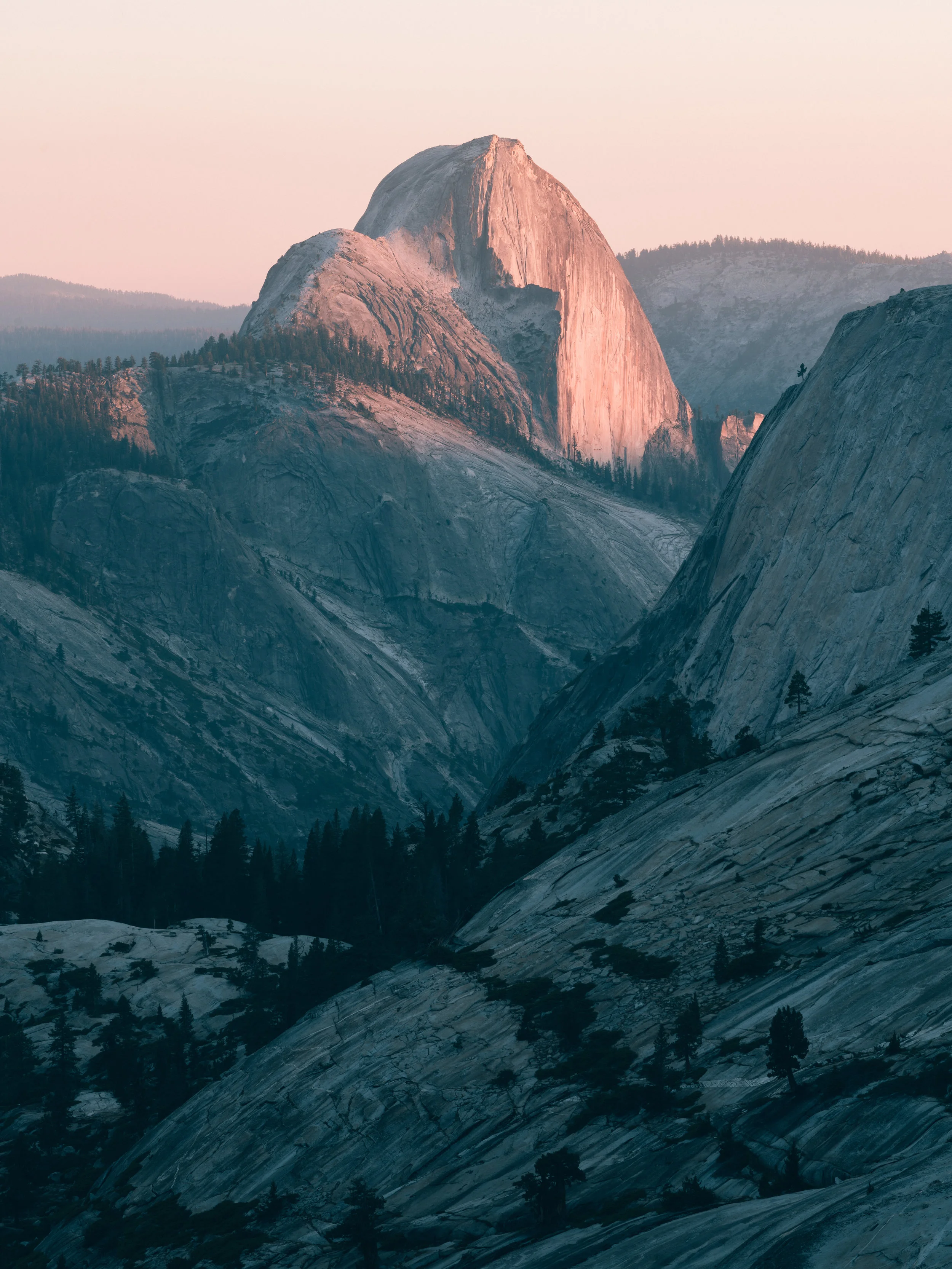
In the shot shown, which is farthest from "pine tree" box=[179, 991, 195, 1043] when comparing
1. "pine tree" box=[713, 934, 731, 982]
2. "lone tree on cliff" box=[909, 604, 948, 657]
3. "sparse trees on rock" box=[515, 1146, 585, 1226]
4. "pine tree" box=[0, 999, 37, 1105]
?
"lone tree on cliff" box=[909, 604, 948, 657]

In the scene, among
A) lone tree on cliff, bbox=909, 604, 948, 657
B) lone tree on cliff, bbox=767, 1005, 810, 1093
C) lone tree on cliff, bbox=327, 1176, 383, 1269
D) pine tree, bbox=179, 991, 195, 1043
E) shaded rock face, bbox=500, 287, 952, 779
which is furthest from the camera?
shaded rock face, bbox=500, 287, 952, 779

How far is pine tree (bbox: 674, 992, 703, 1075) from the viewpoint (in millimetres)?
60719

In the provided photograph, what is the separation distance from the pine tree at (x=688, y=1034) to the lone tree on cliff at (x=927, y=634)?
1969 inches

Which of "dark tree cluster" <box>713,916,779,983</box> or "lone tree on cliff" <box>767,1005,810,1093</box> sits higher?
"lone tree on cliff" <box>767,1005,810,1093</box>

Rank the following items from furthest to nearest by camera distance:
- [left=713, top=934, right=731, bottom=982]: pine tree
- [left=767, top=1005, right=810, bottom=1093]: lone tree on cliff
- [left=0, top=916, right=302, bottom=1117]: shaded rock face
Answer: [left=0, top=916, right=302, bottom=1117]: shaded rock face
[left=713, top=934, right=731, bottom=982]: pine tree
[left=767, top=1005, right=810, bottom=1093]: lone tree on cliff

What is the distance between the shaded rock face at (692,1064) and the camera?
45.8 m

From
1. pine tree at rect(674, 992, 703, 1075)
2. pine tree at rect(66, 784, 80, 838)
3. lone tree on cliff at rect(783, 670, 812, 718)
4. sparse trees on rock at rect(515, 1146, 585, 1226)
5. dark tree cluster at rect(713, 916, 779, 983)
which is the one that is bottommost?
pine tree at rect(66, 784, 80, 838)

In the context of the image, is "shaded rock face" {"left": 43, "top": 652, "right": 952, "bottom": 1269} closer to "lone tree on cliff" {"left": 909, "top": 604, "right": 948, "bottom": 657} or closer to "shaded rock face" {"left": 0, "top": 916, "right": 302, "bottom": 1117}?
"lone tree on cliff" {"left": 909, "top": 604, "right": 948, "bottom": 657}

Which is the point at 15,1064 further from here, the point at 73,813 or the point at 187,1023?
the point at 73,813

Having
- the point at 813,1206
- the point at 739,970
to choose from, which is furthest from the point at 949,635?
the point at 813,1206

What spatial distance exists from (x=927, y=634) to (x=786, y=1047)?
66053 mm

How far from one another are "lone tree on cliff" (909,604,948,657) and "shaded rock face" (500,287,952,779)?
12.0 metres

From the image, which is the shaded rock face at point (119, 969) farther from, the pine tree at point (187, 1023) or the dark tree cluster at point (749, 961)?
the dark tree cluster at point (749, 961)

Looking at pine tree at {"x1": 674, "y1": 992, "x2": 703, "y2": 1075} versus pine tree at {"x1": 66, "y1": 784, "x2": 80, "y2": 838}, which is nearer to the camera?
pine tree at {"x1": 674, "y1": 992, "x2": 703, "y2": 1075}
